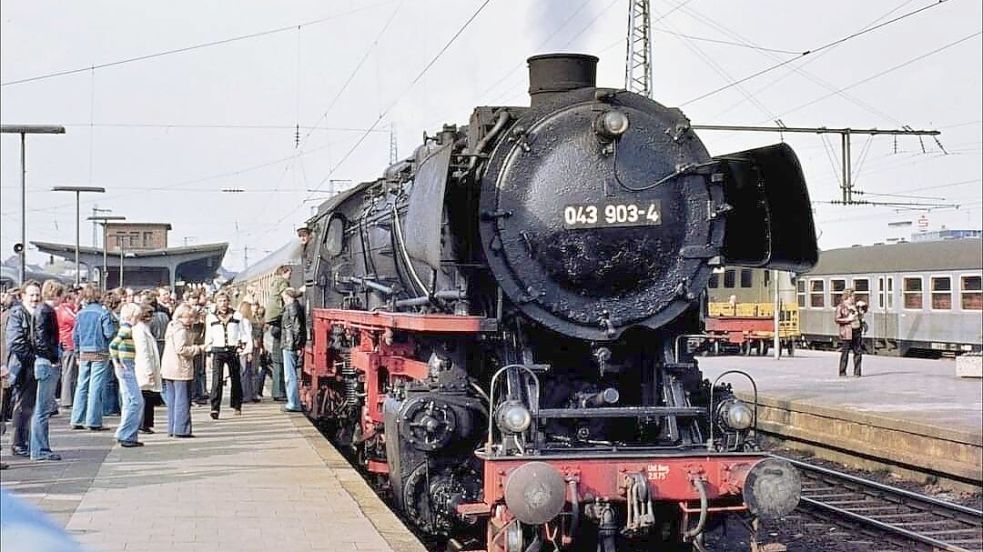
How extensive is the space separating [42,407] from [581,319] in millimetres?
5400

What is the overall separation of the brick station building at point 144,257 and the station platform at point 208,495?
53.0 ft

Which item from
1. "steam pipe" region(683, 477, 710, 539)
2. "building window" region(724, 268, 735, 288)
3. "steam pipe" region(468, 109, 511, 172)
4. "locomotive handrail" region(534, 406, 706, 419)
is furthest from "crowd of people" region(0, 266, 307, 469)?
"building window" region(724, 268, 735, 288)

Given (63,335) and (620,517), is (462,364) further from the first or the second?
(63,335)

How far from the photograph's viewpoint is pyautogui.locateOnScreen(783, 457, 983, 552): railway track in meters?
8.26

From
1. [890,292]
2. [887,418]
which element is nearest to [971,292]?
[890,292]

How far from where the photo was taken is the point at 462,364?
22.7ft

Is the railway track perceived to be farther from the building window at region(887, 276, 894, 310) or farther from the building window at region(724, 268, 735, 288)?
Answer: the building window at region(724, 268, 735, 288)

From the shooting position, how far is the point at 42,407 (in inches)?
365

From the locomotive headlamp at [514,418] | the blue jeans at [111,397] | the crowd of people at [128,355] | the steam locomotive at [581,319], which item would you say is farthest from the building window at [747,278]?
the locomotive headlamp at [514,418]

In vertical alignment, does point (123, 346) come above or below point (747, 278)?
below

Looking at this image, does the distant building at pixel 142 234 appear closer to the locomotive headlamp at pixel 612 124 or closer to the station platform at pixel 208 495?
the station platform at pixel 208 495

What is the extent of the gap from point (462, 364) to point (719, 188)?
2028mm

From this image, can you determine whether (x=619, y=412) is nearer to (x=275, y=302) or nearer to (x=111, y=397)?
(x=111, y=397)

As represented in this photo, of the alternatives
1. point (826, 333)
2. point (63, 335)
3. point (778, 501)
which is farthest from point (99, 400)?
point (826, 333)
